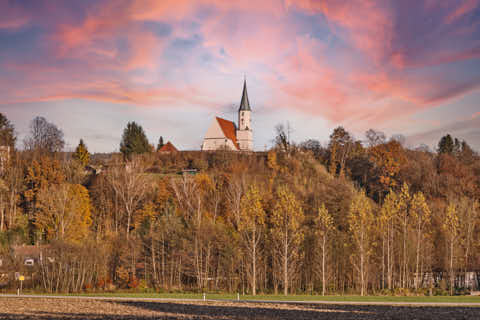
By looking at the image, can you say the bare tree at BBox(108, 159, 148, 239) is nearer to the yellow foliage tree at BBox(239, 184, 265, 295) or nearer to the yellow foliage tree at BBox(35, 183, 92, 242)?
the yellow foliage tree at BBox(35, 183, 92, 242)

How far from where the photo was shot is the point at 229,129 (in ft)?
349

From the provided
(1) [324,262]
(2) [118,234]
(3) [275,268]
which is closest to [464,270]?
(1) [324,262]

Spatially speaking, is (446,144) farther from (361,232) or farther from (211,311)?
(211,311)

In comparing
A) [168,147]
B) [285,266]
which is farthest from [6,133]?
[285,266]

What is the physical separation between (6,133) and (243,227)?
144 ft

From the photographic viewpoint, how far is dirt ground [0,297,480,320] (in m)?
22.8

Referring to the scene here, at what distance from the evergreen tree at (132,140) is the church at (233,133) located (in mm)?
21465

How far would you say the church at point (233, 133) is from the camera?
100 metres

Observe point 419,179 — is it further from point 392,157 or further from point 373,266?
point 373,266

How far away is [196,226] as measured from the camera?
4641cm

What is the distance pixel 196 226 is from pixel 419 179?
39.9 metres

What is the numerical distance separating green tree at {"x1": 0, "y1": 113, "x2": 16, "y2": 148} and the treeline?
531 millimetres

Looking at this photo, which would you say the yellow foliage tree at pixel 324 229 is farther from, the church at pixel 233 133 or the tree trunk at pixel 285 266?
the church at pixel 233 133

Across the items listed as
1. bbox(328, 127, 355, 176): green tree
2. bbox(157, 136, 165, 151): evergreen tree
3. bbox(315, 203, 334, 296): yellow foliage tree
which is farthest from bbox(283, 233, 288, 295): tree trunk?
bbox(157, 136, 165, 151): evergreen tree
